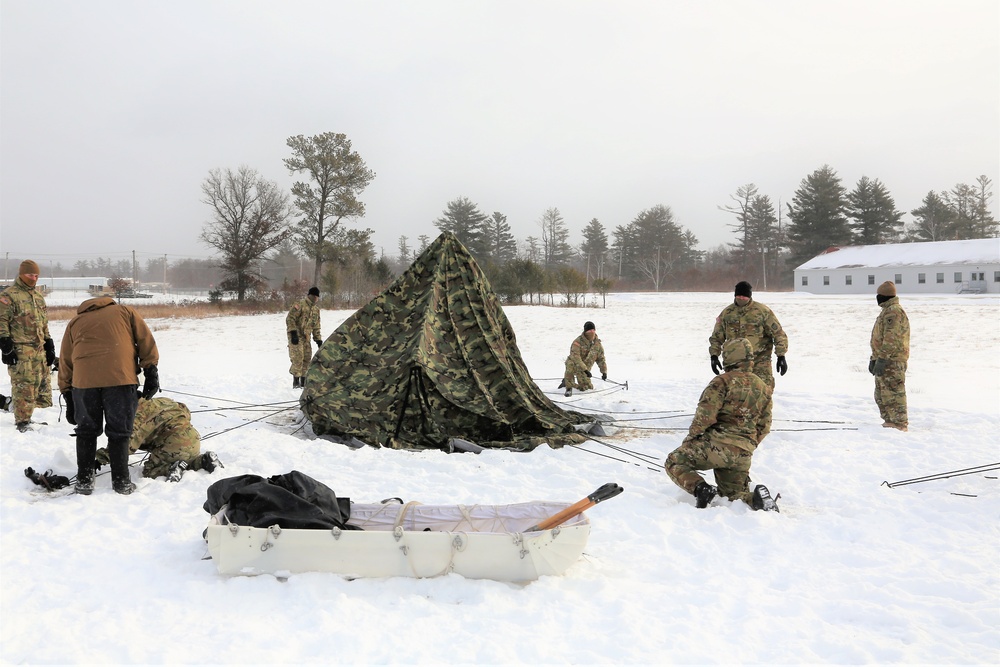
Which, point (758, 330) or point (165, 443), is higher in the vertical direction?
point (758, 330)

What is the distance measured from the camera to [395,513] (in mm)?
4500

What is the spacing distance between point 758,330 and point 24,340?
823 centimetres

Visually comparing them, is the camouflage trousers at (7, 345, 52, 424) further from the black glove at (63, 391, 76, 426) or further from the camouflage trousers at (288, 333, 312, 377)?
the camouflage trousers at (288, 333, 312, 377)

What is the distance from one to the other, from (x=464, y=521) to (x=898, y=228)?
192 ft

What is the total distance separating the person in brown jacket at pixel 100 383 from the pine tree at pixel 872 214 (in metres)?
56.7

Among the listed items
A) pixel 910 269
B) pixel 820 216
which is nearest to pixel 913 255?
pixel 910 269

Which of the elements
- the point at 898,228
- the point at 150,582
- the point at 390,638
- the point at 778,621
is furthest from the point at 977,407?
the point at 898,228

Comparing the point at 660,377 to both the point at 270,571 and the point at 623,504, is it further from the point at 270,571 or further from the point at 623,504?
the point at 270,571

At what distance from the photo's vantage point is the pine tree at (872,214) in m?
51.5

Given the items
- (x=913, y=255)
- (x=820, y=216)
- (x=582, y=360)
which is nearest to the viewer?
(x=582, y=360)

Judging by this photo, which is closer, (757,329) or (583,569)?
(583,569)

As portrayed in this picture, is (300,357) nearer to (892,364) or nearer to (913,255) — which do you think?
(892,364)

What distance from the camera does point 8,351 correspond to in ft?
23.6

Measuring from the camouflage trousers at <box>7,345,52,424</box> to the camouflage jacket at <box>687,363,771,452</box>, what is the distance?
22.3 feet
